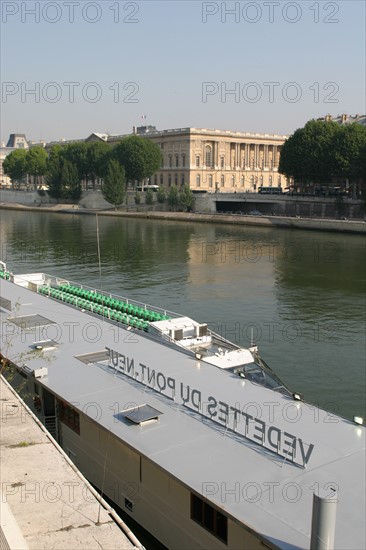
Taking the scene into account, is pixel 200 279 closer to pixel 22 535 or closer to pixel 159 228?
pixel 22 535

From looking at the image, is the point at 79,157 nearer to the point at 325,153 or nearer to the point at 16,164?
the point at 16,164

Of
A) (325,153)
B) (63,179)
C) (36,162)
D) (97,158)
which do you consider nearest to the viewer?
(325,153)

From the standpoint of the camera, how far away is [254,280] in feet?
150

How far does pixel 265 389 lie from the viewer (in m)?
15.3

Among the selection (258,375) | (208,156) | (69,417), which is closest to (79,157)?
(208,156)

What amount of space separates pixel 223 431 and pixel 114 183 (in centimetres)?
10417

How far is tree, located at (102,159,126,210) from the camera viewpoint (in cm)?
11325

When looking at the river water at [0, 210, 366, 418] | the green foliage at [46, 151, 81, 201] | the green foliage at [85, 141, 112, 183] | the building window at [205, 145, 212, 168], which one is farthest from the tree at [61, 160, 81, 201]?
the river water at [0, 210, 366, 418]

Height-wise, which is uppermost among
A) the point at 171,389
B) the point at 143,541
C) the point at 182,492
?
the point at 171,389

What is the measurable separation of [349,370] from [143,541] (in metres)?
14.5

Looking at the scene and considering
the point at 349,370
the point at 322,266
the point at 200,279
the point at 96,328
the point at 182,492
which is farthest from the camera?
the point at 322,266

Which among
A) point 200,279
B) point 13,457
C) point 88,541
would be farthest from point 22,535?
point 200,279

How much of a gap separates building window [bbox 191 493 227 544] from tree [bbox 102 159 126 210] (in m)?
105

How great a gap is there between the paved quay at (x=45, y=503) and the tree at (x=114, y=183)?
102 meters
